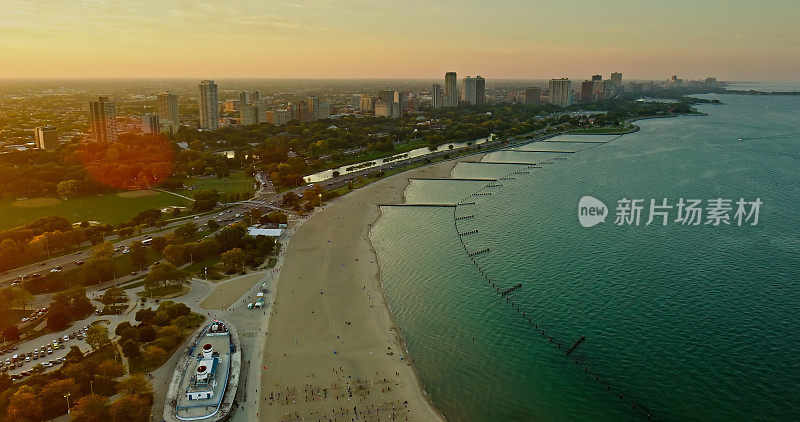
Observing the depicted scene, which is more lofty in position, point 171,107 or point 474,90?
point 474,90

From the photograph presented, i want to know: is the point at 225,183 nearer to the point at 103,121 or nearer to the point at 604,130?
the point at 103,121

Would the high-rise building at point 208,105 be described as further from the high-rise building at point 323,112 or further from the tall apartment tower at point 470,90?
the tall apartment tower at point 470,90

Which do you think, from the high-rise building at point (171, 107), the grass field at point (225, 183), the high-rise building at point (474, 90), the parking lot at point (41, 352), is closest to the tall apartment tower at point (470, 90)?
the high-rise building at point (474, 90)

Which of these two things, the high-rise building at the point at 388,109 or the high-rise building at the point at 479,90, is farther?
the high-rise building at the point at 479,90

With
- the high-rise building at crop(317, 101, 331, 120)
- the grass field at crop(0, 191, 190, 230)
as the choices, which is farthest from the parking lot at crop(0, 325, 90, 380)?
the high-rise building at crop(317, 101, 331, 120)

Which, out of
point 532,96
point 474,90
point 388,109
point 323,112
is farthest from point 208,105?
point 532,96

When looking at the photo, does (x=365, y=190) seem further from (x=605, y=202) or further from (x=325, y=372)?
(x=325, y=372)
